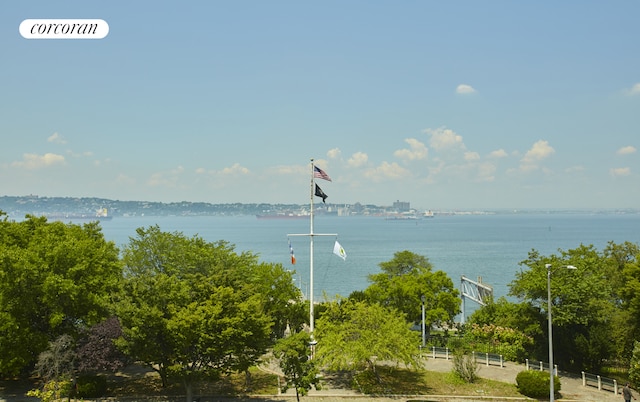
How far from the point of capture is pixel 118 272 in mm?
33250

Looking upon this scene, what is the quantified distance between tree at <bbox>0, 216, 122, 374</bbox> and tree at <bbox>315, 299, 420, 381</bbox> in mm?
12111

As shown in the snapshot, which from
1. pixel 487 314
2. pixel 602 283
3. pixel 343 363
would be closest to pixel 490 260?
pixel 487 314

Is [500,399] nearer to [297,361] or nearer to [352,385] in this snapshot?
[352,385]

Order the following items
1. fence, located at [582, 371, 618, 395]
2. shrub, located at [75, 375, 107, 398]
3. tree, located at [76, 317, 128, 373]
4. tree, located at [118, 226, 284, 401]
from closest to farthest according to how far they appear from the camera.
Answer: tree, located at [118, 226, 284, 401], tree, located at [76, 317, 128, 373], shrub, located at [75, 375, 107, 398], fence, located at [582, 371, 618, 395]

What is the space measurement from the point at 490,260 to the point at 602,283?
4013 inches

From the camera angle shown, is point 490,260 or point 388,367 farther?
point 490,260

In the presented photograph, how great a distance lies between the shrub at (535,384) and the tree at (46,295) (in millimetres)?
22917

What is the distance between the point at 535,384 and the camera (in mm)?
28766

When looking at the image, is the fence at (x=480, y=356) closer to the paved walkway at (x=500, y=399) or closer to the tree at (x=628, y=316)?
the paved walkway at (x=500, y=399)

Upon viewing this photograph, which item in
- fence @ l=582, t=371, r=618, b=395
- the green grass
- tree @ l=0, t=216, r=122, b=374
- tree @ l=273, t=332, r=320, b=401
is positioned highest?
tree @ l=0, t=216, r=122, b=374

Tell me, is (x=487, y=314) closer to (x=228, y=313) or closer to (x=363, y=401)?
(x=363, y=401)

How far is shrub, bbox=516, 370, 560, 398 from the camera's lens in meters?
28.6

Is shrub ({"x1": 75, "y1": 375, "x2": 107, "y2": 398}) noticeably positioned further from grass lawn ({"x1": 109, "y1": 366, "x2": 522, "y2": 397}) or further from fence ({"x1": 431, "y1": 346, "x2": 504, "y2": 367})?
fence ({"x1": 431, "y1": 346, "x2": 504, "y2": 367})

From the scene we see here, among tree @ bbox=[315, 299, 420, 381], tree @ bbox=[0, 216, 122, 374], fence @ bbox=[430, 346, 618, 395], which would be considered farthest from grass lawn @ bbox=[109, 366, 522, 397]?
tree @ bbox=[0, 216, 122, 374]
